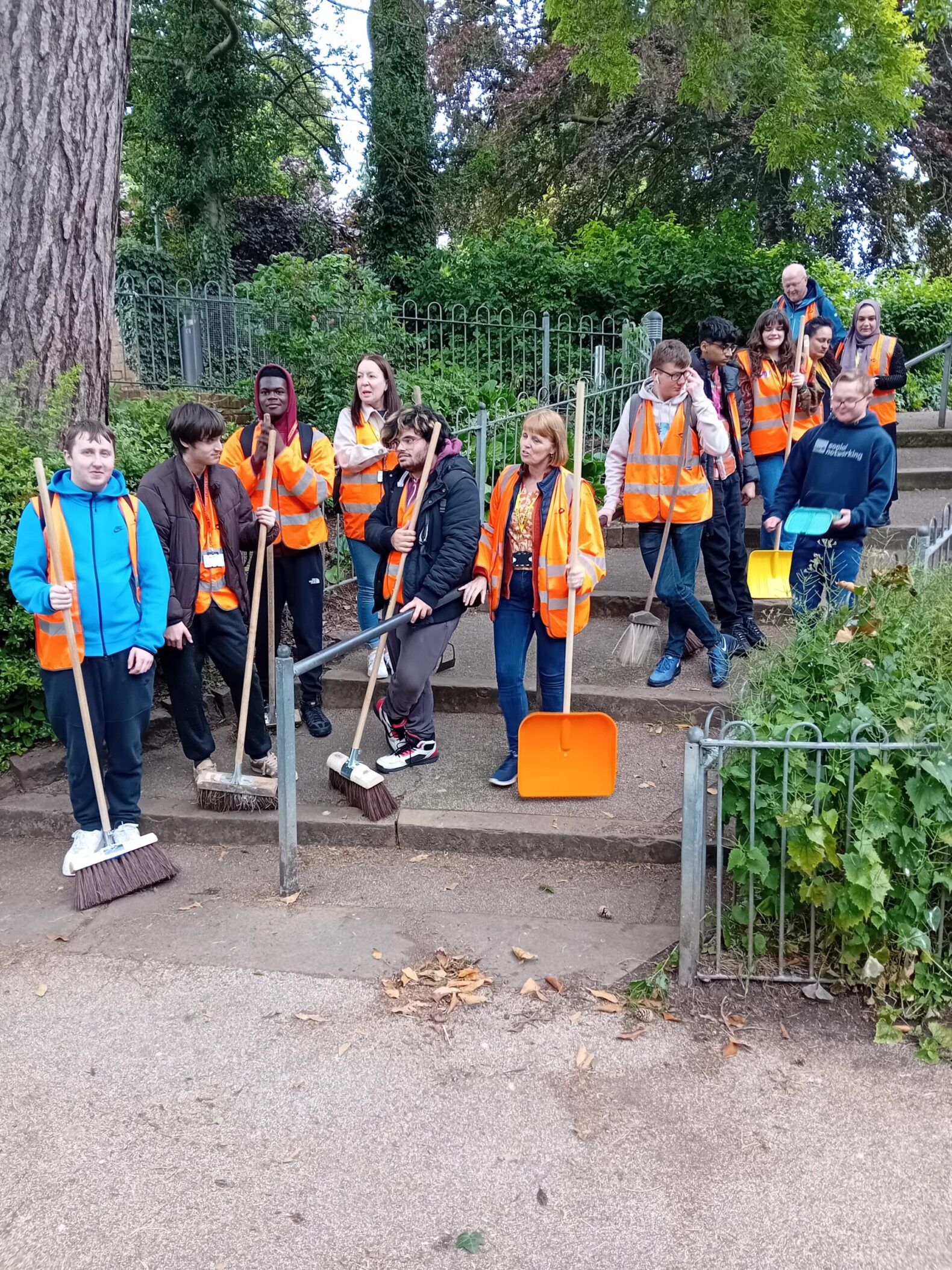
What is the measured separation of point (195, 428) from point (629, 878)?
8.86 feet

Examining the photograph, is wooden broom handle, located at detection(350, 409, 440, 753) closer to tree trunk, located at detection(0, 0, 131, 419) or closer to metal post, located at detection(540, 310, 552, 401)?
tree trunk, located at detection(0, 0, 131, 419)

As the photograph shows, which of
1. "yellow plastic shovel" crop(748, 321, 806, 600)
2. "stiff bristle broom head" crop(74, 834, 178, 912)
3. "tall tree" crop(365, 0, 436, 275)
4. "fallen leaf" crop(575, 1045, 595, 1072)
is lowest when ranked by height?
"fallen leaf" crop(575, 1045, 595, 1072)

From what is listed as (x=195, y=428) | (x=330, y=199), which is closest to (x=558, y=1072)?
(x=195, y=428)

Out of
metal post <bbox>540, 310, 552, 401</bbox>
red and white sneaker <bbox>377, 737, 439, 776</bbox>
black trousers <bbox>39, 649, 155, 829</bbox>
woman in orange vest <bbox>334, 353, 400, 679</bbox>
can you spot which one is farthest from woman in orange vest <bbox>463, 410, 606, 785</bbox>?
metal post <bbox>540, 310, 552, 401</bbox>

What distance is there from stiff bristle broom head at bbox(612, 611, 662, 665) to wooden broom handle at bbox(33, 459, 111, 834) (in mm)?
2979

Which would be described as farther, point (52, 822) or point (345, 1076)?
point (52, 822)

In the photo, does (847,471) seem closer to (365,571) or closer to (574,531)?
(574,531)

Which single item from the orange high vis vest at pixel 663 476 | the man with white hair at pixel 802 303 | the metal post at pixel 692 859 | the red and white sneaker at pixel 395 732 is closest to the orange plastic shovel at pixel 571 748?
the red and white sneaker at pixel 395 732

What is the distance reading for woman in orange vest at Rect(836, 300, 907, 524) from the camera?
7.12 meters

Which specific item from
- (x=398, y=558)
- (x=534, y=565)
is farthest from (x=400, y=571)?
(x=534, y=565)

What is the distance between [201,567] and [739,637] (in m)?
3.13

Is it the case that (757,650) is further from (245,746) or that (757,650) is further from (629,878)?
(245,746)

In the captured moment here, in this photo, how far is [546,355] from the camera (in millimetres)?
11141

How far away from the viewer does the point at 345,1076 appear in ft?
10.7
